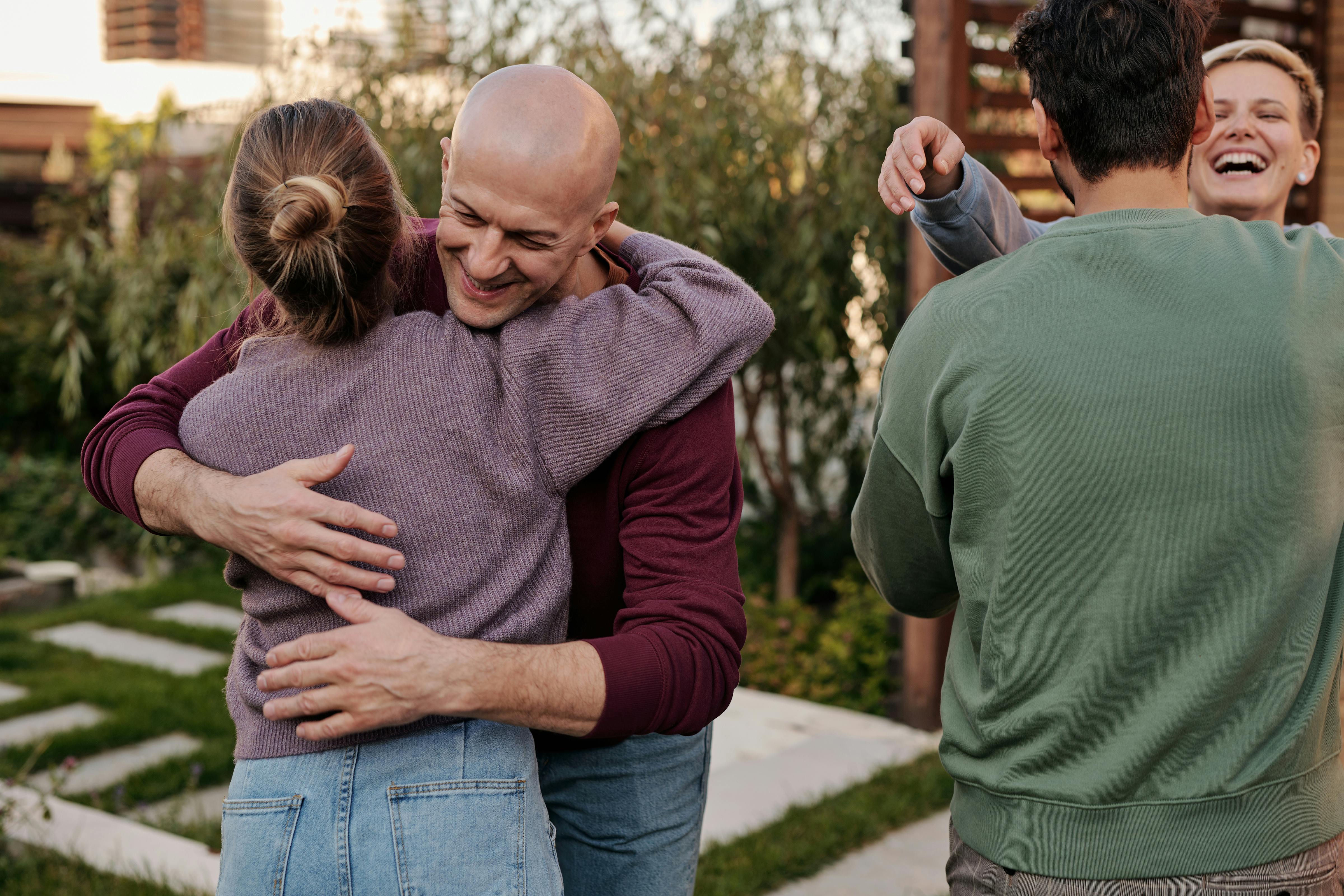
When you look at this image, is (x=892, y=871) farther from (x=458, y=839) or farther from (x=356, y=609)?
(x=356, y=609)

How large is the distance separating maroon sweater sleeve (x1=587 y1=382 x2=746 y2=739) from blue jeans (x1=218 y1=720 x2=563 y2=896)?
15cm

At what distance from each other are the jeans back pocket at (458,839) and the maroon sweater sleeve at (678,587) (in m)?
0.15

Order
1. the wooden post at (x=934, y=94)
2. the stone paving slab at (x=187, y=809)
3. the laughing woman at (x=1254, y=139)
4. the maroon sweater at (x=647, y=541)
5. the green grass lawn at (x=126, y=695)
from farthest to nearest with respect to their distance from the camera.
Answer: the green grass lawn at (x=126, y=695) < the wooden post at (x=934, y=94) < the stone paving slab at (x=187, y=809) < the laughing woman at (x=1254, y=139) < the maroon sweater at (x=647, y=541)

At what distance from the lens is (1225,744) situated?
1.34 metres

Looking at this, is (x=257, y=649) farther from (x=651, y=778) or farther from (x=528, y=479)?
(x=651, y=778)

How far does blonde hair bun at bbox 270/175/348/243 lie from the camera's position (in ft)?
4.35

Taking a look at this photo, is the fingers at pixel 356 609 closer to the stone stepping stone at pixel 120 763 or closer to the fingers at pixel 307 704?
the fingers at pixel 307 704

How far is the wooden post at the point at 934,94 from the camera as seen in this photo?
4152mm

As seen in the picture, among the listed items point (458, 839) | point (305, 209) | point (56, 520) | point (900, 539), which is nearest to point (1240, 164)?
point (900, 539)

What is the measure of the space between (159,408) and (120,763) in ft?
10.9

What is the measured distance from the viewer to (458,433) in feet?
4.56

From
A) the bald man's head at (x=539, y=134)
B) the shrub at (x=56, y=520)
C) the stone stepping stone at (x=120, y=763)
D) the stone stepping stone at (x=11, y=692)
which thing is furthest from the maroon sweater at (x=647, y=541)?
the shrub at (x=56, y=520)

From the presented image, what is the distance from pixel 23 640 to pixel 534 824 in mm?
5478

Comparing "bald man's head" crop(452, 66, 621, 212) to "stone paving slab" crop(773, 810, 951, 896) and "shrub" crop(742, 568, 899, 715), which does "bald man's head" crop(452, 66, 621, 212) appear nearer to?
"stone paving slab" crop(773, 810, 951, 896)
